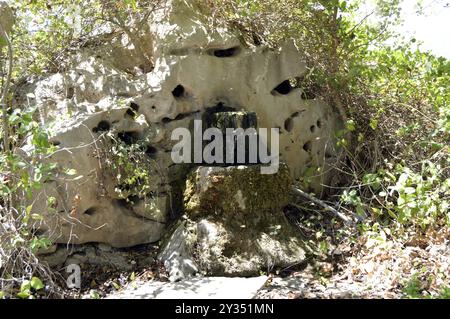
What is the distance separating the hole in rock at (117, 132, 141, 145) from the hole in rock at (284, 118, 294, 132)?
205cm

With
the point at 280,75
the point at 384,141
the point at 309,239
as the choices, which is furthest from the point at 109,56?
the point at 384,141

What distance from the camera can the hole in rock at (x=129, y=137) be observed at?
18.4 feet

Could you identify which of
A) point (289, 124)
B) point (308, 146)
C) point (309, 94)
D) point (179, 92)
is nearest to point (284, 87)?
point (309, 94)

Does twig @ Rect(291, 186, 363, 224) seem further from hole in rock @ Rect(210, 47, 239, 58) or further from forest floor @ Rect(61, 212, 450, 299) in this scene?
hole in rock @ Rect(210, 47, 239, 58)

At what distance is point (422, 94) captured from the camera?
6.81m

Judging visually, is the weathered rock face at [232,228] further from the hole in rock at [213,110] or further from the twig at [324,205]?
the hole in rock at [213,110]

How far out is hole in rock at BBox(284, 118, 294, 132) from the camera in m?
6.45

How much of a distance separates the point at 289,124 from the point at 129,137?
2214mm

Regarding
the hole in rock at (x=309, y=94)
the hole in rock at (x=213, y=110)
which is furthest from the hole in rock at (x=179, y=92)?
the hole in rock at (x=309, y=94)

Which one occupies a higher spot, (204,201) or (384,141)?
(384,141)

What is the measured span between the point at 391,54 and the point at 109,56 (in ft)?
13.5

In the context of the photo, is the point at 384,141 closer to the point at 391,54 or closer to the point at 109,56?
the point at 391,54

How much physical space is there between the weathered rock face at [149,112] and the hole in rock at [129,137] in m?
0.01

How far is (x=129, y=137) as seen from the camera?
18.5ft
